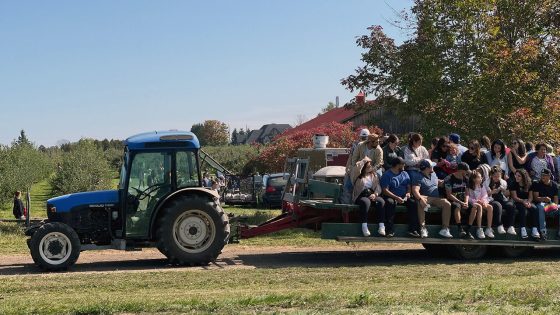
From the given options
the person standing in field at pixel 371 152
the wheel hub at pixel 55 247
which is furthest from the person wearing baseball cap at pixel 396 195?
the wheel hub at pixel 55 247

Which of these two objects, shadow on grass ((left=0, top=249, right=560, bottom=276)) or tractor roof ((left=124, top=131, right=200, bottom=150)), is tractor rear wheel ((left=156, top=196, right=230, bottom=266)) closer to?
shadow on grass ((left=0, top=249, right=560, bottom=276))

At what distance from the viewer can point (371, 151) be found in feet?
43.0

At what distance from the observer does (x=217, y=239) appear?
488 inches

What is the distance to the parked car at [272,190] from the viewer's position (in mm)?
31188

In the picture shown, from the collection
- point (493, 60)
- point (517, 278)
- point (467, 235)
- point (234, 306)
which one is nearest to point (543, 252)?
point (467, 235)

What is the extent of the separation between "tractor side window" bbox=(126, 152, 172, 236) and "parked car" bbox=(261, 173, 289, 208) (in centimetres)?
1882

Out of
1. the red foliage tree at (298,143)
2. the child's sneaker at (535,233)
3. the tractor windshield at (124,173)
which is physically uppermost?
the red foliage tree at (298,143)

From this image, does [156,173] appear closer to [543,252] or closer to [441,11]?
[543,252]

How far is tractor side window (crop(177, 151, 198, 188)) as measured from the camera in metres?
12.3

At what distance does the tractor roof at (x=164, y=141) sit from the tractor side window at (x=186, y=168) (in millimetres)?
150

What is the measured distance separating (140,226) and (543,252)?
796 cm

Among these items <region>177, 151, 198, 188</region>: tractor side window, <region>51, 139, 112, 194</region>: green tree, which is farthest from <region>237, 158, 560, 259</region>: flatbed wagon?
<region>51, 139, 112, 194</region>: green tree

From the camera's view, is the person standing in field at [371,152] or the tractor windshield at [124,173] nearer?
the tractor windshield at [124,173]

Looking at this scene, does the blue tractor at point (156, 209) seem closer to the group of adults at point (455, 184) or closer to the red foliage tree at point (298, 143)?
the group of adults at point (455, 184)
